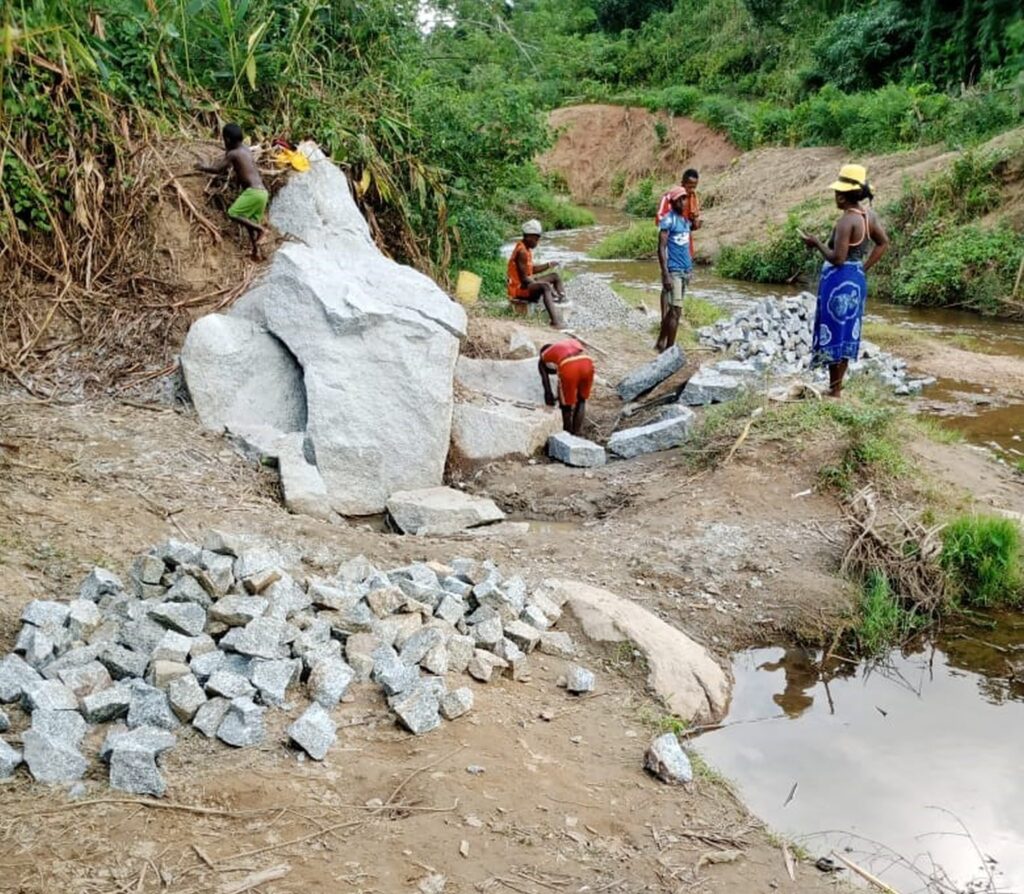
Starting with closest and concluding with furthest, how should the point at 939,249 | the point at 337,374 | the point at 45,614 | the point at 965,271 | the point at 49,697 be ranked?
the point at 49,697 → the point at 45,614 → the point at 337,374 → the point at 965,271 → the point at 939,249

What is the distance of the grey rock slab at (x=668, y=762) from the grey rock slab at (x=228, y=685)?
1.36 metres

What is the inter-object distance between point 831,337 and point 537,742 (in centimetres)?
398

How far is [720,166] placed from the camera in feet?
84.7

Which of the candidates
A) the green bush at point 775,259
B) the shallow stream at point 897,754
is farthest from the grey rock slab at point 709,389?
the green bush at point 775,259

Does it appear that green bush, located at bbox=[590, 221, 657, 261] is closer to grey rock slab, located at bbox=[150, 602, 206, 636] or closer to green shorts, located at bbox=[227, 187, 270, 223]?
green shorts, located at bbox=[227, 187, 270, 223]

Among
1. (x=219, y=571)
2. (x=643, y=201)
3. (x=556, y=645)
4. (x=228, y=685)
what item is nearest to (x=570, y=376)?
(x=556, y=645)

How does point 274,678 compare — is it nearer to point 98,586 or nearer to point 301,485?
point 98,586

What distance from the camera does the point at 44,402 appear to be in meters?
6.18

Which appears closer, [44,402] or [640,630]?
A: [640,630]

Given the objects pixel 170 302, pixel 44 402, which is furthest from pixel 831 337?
pixel 44 402

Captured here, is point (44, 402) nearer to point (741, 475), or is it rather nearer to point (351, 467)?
point (351, 467)

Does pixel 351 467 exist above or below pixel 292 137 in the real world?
below

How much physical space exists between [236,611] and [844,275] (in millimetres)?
4430

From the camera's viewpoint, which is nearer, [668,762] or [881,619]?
[668,762]
